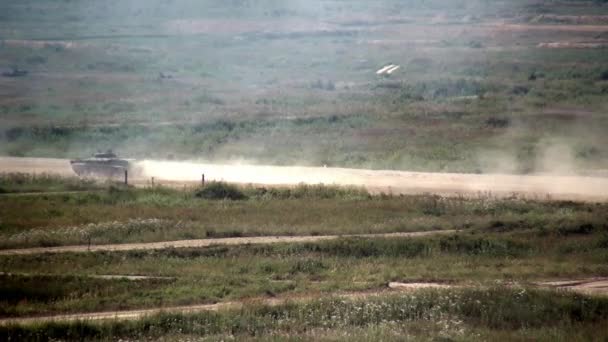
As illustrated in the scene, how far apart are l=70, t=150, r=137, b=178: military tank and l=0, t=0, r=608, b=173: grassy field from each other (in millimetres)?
4972

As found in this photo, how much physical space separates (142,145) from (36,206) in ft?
44.2

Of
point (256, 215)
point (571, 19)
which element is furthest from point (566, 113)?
point (571, 19)

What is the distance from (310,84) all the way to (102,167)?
82.1 ft

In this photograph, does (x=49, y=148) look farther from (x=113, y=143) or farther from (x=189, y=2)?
(x=189, y=2)

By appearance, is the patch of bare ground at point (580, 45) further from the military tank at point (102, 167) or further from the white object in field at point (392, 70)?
the military tank at point (102, 167)

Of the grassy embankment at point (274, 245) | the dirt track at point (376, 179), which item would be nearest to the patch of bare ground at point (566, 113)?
the dirt track at point (376, 179)

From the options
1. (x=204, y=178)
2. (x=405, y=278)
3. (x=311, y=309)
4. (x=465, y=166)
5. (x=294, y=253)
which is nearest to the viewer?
(x=311, y=309)

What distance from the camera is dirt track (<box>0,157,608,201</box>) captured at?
30.5 m

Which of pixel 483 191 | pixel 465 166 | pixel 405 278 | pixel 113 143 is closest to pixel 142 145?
pixel 113 143

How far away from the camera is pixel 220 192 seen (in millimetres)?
28688

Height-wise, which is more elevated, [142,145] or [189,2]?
[189,2]

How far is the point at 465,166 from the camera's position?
116 ft

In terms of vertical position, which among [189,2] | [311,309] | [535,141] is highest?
[189,2]

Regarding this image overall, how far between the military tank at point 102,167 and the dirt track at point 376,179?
394 mm
